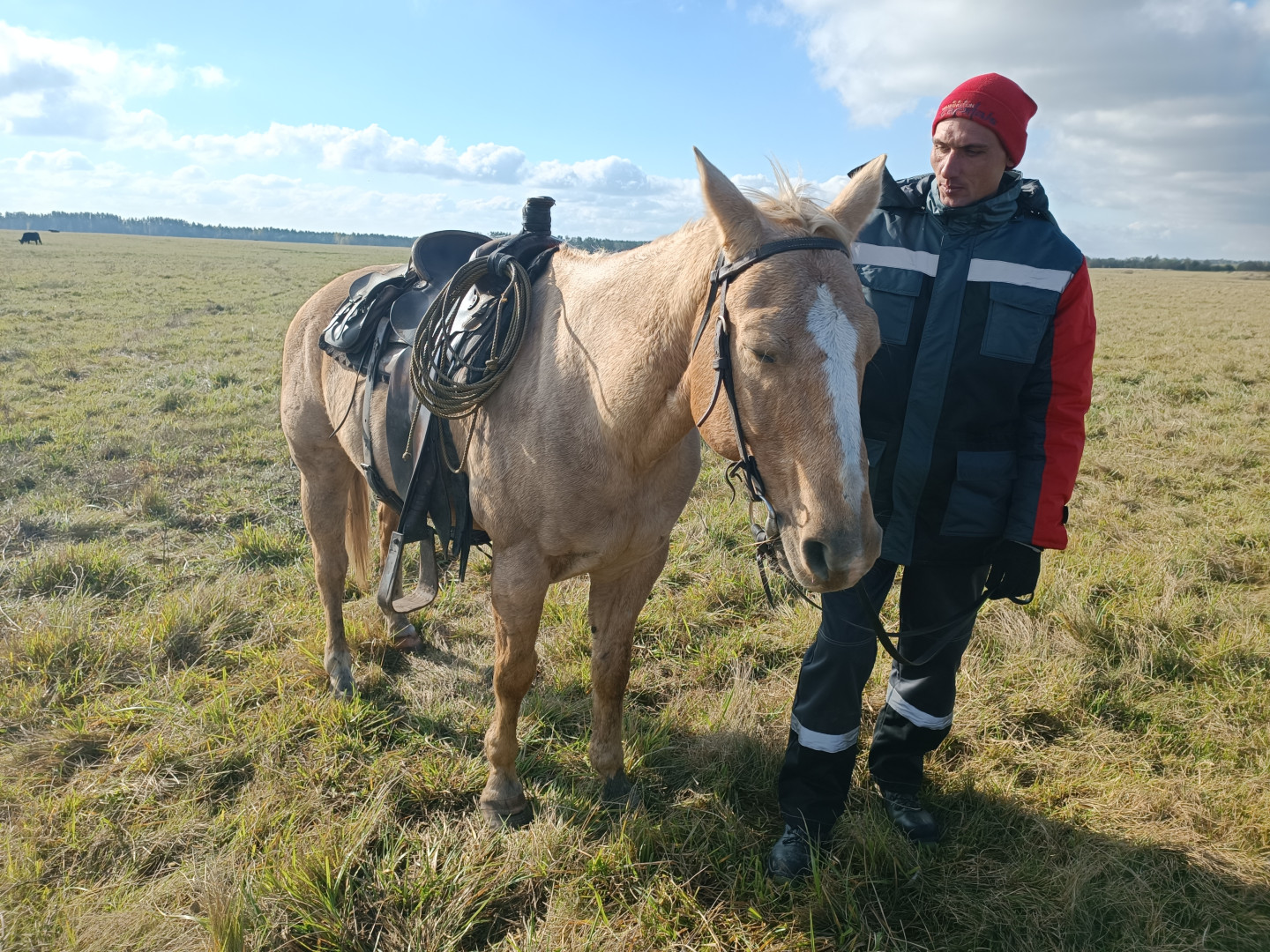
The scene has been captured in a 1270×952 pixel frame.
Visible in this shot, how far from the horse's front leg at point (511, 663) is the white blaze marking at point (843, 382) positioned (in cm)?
126

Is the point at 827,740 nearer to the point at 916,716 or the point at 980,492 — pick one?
the point at 916,716

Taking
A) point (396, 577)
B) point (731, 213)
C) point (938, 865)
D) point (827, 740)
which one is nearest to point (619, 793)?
point (827, 740)

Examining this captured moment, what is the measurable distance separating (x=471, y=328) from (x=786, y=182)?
4.21 ft

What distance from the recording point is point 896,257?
7.64ft

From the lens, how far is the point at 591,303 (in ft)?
7.57

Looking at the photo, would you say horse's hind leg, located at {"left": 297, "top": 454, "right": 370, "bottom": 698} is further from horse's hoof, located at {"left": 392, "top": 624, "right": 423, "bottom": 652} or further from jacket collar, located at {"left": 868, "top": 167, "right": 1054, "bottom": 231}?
jacket collar, located at {"left": 868, "top": 167, "right": 1054, "bottom": 231}

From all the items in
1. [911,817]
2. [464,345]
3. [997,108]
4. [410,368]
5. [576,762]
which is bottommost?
[576,762]

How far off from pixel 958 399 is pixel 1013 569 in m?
0.64

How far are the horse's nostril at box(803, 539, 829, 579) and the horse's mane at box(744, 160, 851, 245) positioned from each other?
2.63 ft

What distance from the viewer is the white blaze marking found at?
156 cm

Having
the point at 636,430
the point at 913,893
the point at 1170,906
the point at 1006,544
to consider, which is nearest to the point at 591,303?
the point at 636,430

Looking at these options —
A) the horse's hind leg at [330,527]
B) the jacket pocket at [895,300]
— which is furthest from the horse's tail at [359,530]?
the jacket pocket at [895,300]

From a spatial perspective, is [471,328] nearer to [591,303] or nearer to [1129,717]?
[591,303]

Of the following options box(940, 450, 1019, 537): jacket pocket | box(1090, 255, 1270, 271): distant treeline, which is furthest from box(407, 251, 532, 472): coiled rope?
box(1090, 255, 1270, 271): distant treeline
